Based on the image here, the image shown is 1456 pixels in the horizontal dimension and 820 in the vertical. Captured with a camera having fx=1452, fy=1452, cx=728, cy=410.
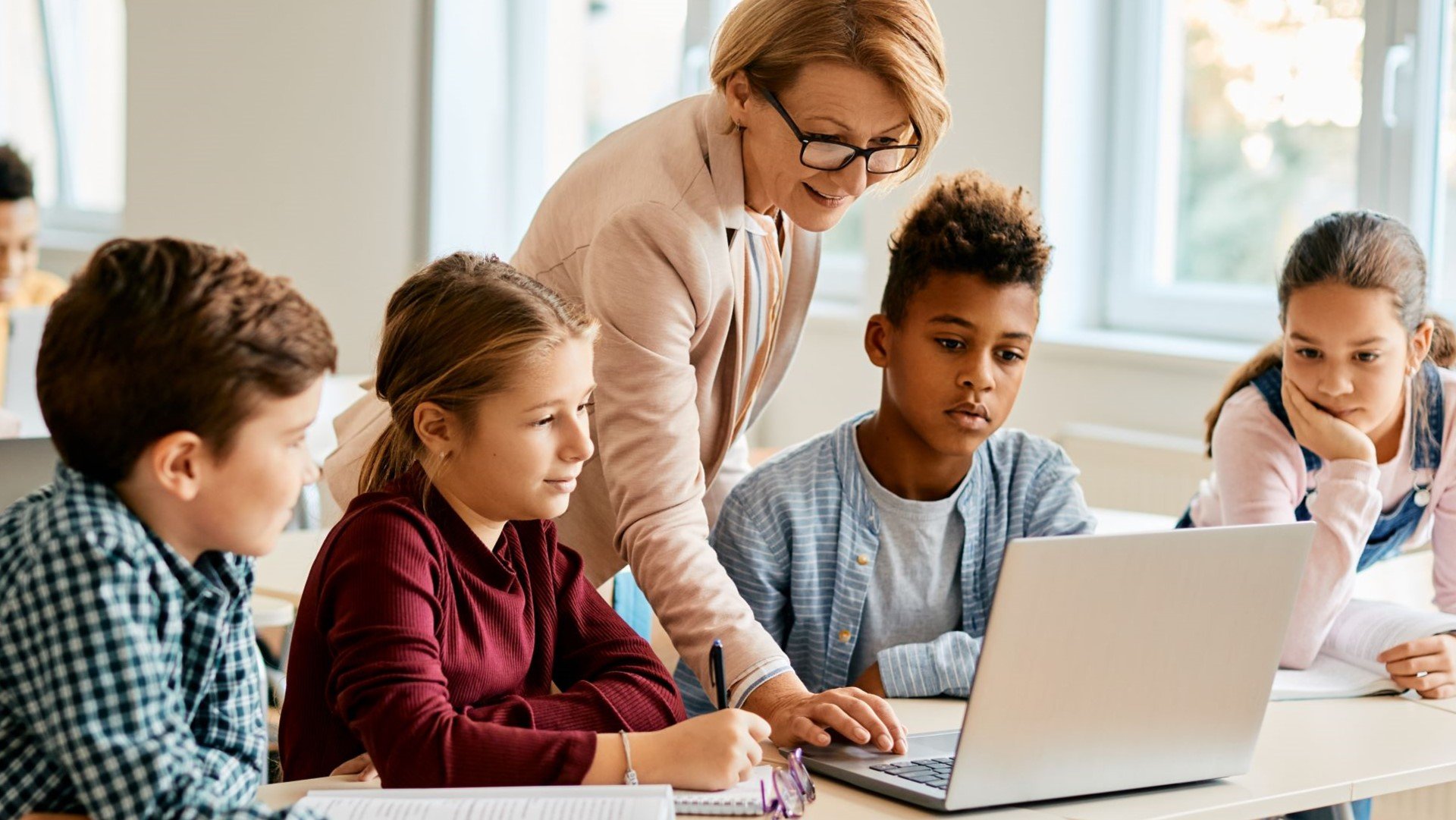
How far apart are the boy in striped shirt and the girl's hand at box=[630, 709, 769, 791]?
470 mm

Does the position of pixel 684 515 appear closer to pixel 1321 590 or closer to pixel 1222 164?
pixel 1321 590

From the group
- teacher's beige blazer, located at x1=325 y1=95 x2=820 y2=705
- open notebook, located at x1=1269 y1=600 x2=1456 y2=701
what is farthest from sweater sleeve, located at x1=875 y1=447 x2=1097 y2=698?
open notebook, located at x1=1269 y1=600 x2=1456 y2=701

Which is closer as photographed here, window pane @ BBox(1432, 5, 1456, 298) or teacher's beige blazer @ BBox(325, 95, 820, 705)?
teacher's beige blazer @ BBox(325, 95, 820, 705)

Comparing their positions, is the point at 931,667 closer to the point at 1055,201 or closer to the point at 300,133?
the point at 1055,201

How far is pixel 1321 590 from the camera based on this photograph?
1649mm

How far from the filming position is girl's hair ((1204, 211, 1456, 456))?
67.2 inches

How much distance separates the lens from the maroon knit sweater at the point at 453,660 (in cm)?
112

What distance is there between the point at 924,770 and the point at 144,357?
2.25 ft

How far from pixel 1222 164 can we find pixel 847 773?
257cm

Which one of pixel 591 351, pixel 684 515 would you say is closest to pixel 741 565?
pixel 684 515

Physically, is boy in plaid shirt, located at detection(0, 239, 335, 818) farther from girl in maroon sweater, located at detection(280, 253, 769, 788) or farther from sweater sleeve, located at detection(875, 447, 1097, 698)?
sweater sleeve, located at detection(875, 447, 1097, 698)

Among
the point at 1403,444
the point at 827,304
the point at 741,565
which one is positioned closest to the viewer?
the point at 741,565

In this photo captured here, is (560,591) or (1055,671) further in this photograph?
(560,591)

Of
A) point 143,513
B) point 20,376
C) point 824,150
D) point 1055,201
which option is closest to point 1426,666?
point 824,150
